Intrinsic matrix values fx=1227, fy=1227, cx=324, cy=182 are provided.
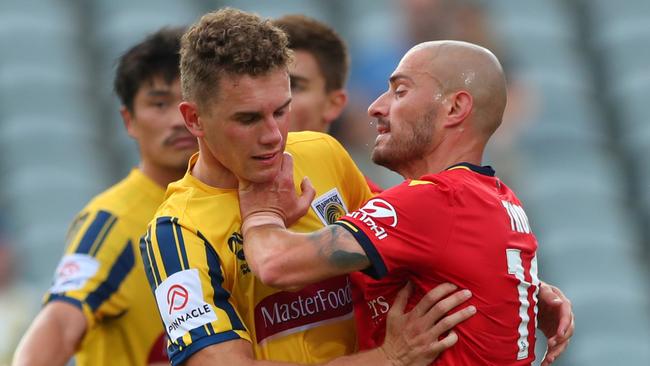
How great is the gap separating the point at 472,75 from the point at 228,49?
3.12 ft

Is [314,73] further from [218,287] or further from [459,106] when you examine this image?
[218,287]

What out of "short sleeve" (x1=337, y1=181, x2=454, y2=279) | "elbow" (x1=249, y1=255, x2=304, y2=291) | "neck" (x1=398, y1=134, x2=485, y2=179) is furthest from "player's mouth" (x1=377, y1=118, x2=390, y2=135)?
"elbow" (x1=249, y1=255, x2=304, y2=291)

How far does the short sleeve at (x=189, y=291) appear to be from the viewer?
415cm

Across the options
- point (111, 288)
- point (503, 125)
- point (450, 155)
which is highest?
point (450, 155)

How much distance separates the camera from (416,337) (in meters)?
4.22

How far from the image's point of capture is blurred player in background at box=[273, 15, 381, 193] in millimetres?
5965

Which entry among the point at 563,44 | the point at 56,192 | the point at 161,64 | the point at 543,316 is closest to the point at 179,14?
the point at 56,192

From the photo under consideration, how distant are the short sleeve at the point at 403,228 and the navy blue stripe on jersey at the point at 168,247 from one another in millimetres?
573

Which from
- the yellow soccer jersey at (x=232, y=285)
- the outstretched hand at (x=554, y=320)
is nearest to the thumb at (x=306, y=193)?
the yellow soccer jersey at (x=232, y=285)

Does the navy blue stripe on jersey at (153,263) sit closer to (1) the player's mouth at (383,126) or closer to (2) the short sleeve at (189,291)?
(2) the short sleeve at (189,291)

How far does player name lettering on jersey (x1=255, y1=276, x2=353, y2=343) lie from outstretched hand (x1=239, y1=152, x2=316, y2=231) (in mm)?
274

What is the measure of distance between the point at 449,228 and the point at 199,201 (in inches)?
34.8

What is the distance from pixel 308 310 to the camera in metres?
4.45

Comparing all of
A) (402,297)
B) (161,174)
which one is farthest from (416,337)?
(161,174)
